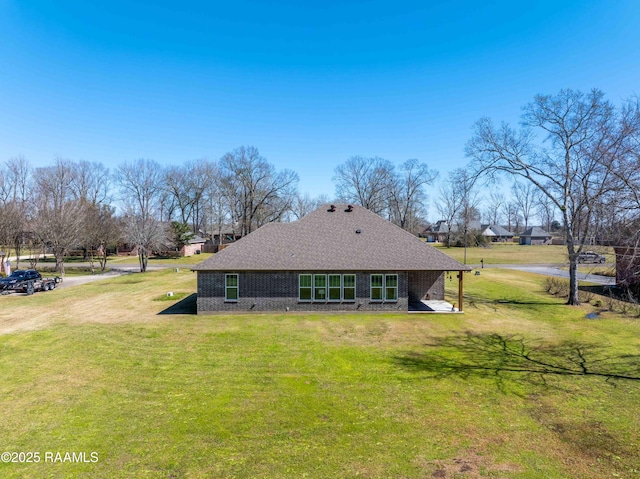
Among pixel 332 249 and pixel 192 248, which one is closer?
pixel 332 249

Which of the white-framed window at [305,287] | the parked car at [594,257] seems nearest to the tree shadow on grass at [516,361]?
the parked car at [594,257]

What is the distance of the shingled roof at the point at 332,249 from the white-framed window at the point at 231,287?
0.75m

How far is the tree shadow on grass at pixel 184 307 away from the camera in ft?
69.2

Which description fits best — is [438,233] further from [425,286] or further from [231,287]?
[231,287]

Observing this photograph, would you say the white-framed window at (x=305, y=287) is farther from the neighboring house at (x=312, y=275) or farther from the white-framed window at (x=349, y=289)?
the white-framed window at (x=349, y=289)

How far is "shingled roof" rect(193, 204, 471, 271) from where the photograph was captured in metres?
20.0

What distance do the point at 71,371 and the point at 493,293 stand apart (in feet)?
90.0

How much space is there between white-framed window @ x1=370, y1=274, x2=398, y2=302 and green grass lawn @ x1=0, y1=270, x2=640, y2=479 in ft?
5.65

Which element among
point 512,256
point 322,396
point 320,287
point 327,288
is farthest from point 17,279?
point 512,256

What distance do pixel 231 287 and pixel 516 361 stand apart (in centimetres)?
1462

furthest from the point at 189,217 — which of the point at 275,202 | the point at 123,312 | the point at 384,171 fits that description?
the point at 123,312

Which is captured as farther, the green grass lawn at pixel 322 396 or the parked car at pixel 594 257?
the parked car at pixel 594 257

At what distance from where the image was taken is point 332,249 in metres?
21.5

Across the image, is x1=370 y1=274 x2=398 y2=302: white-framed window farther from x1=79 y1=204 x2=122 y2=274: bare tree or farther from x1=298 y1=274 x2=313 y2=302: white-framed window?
x1=79 y1=204 x2=122 y2=274: bare tree
